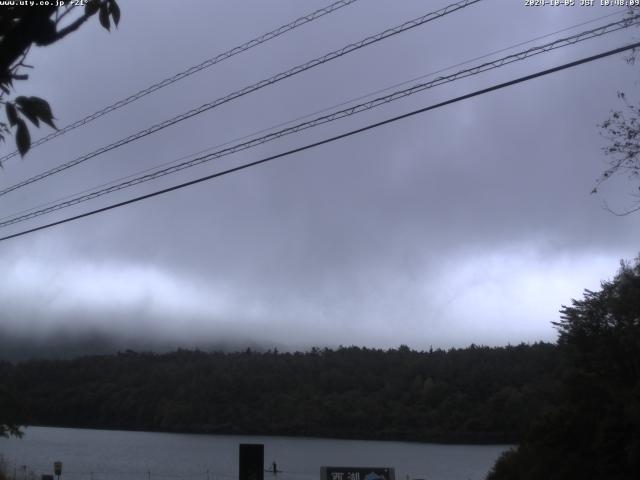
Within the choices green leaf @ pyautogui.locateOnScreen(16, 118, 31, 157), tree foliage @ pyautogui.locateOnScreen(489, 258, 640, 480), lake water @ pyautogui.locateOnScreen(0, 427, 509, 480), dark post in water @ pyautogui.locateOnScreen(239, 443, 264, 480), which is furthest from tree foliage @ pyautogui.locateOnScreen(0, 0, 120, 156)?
lake water @ pyautogui.locateOnScreen(0, 427, 509, 480)

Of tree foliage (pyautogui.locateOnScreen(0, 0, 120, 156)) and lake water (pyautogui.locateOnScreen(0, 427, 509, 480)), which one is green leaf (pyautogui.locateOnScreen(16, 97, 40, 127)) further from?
lake water (pyautogui.locateOnScreen(0, 427, 509, 480))

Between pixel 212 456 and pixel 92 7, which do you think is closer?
pixel 92 7

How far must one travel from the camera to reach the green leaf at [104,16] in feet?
13.3

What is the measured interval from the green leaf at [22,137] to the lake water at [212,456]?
48.2 m

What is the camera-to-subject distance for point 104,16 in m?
Answer: 4.06

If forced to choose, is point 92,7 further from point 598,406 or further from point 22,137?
point 598,406

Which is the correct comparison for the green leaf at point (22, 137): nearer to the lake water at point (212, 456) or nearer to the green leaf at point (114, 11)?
the green leaf at point (114, 11)

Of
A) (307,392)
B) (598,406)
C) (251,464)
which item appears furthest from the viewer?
(307,392)

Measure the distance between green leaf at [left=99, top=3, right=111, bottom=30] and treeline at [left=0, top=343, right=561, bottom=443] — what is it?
58.8 metres

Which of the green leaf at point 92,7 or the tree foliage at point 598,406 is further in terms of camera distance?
the tree foliage at point 598,406

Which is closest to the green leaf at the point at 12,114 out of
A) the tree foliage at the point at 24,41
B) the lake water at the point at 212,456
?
the tree foliage at the point at 24,41

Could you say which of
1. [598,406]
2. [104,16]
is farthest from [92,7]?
[598,406]

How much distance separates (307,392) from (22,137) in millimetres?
102888

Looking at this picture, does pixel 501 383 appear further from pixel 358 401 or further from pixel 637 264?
pixel 637 264
